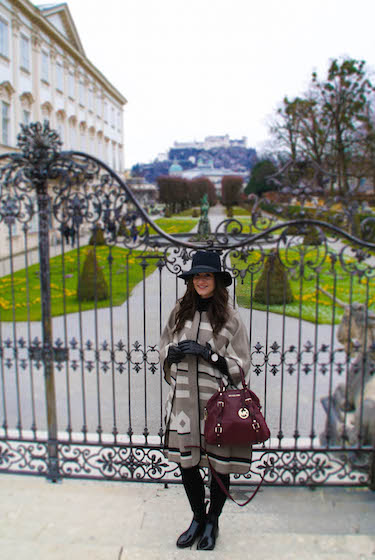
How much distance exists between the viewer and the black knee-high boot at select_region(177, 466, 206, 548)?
2865 millimetres

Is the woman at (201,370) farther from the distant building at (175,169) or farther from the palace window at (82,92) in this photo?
the distant building at (175,169)

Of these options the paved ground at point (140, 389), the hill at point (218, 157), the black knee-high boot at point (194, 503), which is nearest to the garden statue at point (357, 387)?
the paved ground at point (140, 389)

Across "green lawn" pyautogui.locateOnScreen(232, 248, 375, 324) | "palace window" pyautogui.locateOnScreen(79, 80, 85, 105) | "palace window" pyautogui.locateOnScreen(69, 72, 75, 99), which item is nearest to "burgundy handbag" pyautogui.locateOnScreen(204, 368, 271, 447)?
"green lawn" pyautogui.locateOnScreen(232, 248, 375, 324)

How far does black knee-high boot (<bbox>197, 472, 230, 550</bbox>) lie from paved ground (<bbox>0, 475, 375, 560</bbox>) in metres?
0.07

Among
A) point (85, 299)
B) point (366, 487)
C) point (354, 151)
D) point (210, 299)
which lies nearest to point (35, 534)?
point (210, 299)

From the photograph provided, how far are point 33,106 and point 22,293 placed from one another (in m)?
13.5

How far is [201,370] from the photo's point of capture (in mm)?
2809

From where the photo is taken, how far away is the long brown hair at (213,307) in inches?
111

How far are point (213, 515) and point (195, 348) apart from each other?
110 cm

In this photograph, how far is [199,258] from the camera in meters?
2.90

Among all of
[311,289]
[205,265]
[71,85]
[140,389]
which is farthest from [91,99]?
[205,265]

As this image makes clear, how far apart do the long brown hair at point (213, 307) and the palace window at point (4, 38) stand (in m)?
18.2

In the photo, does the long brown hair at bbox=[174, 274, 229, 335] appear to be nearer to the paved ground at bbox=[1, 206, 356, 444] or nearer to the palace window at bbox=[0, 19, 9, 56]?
the paved ground at bbox=[1, 206, 356, 444]

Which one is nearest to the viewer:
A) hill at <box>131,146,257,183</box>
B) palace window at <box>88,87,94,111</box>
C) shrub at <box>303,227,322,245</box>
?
shrub at <box>303,227,322,245</box>
